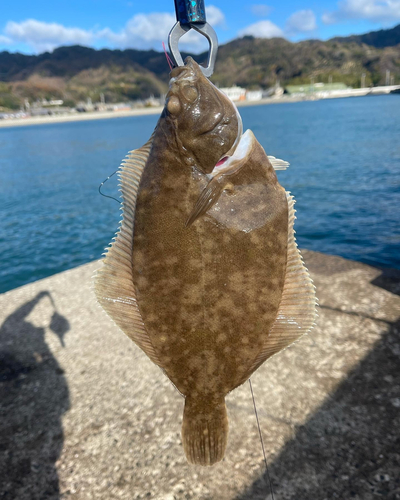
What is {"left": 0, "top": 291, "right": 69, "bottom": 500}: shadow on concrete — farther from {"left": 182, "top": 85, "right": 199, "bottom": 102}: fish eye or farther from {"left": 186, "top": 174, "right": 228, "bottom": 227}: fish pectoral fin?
{"left": 182, "top": 85, "right": 199, "bottom": 102}: fish eye

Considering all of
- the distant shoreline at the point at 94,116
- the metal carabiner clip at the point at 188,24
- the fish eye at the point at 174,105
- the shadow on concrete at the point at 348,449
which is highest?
the metal carabiner clip at the point at 188,24

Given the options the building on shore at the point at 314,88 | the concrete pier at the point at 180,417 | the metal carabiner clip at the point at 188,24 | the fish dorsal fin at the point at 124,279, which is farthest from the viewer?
the building on shore at the point at 314,88

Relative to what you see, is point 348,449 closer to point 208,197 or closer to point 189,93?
point 208,197

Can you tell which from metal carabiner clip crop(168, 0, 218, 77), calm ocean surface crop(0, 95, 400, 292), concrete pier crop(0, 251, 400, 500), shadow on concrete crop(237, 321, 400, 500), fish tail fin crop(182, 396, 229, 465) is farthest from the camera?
calm ocean surface crop(0, 95, 400, 292)

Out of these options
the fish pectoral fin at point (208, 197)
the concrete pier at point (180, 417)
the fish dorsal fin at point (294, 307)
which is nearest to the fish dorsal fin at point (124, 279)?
the fish pectoral fin at point (208, 197)

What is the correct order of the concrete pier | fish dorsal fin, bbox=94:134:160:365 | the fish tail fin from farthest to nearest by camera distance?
1. the concrete pier
2. the fish tail fin
3. fish dorsal fin, bbox=94:134:160:365

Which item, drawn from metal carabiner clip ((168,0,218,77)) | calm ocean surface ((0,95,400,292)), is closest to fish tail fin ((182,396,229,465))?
metal carabiner clip ((168,0,218,77))

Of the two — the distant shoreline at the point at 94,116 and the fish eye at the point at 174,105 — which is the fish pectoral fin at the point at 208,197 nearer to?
the fish eye at the point at 174,105
